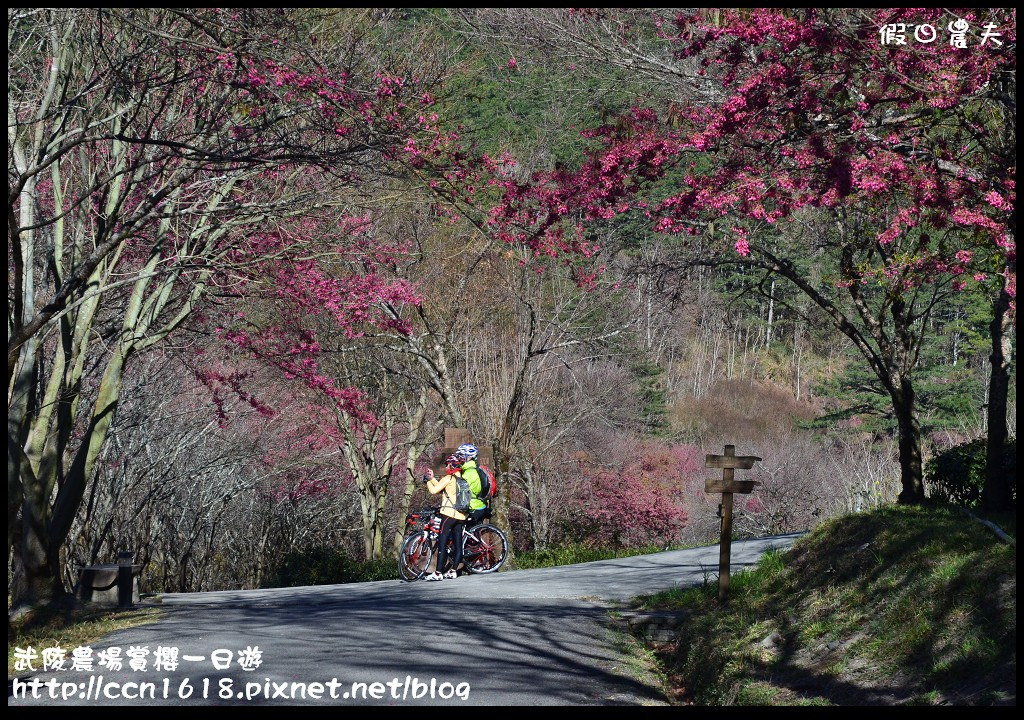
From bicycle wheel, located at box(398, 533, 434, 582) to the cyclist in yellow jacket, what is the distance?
0.26 metres

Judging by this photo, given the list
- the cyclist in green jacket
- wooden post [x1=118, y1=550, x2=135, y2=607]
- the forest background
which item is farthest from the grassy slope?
wooden post [x1=118, y1=550, x2=135, y2=607]

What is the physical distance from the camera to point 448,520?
14.3 metres

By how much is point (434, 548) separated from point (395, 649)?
672 centimetres

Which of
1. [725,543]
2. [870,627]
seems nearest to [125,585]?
[725,543]

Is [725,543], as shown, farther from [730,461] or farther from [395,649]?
[395,649]

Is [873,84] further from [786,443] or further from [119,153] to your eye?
[786,443]

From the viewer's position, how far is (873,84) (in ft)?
35.4

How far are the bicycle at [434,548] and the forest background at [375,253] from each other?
7.52ft

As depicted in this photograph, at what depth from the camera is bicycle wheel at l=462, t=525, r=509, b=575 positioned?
1540 centimetres

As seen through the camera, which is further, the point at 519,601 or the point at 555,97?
the point at 555,97

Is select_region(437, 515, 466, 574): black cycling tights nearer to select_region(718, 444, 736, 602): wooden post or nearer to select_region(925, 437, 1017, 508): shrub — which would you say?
select_region(718, 444, 736, 602): wooden post

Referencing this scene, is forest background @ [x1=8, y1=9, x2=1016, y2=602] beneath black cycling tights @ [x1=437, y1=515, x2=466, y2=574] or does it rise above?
above
